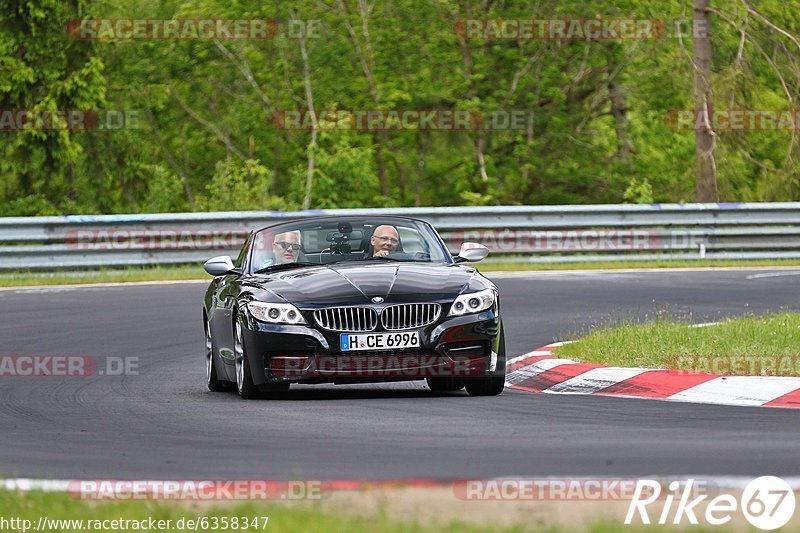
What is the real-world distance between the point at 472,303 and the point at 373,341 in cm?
76

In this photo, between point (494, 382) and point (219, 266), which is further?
point (219, 266)

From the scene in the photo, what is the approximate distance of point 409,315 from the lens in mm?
11328

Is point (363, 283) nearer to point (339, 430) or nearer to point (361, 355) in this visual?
point (361, 355)

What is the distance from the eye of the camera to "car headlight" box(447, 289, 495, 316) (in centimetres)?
1145

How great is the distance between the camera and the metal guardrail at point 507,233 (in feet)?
80.7

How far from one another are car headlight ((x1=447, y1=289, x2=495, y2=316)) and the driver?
3.77 feet

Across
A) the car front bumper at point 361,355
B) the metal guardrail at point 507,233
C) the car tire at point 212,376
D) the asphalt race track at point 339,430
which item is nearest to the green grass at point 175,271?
the metal guardrail at point 507,233

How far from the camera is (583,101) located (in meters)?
41.3

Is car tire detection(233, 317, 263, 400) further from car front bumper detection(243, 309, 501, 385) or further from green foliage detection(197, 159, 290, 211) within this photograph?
green foliage detection(197, 159, 290, 211)

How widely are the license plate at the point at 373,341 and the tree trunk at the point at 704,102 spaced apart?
72.9ft

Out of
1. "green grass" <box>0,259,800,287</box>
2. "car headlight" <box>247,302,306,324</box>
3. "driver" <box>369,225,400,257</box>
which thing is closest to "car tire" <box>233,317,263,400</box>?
"car headlight" <box>247,302,306,324</box>

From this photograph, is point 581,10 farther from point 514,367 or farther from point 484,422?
point 484,422

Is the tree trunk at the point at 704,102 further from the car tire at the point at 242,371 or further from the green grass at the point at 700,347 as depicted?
the car tire at the point at 242,371

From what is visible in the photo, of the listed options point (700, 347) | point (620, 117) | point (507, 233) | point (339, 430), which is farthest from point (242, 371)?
point (620, 117)
